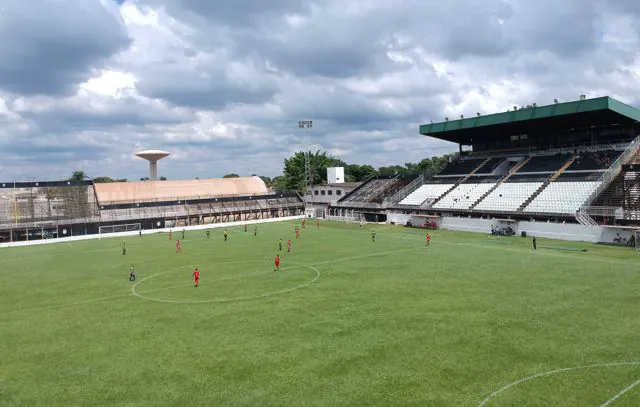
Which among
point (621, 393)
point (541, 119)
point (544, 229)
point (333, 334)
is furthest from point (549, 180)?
point (621, 393)

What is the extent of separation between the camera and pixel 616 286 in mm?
23062

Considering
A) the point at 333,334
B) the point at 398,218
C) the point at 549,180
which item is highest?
the point at 549,180

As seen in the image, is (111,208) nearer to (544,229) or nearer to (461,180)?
(461,180)

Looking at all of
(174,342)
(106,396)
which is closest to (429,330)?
(174,342)

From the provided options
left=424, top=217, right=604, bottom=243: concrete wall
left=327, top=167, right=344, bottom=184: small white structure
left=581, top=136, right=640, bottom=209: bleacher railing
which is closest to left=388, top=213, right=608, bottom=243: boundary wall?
left=424, top=217, right=604, bottom=243: concrete wall

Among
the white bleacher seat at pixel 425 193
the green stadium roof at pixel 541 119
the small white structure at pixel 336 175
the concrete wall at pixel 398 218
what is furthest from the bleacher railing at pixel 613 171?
the small white structure at pixel 336 175

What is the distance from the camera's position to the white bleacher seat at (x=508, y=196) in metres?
51.3

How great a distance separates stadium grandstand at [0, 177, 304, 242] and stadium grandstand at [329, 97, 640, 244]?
19777 mm

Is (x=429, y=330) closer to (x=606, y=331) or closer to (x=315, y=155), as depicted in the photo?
(x=606, y=331)

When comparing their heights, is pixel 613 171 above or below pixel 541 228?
above

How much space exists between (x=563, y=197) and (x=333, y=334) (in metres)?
39.9

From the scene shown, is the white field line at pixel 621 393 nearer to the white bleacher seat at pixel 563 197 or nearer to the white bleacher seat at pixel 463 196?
the white bleacher seat at pixel 563 197

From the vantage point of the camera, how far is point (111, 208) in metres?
73.8

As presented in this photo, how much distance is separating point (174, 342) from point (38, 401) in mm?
4899
